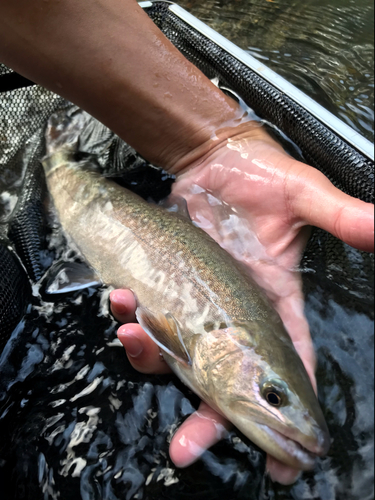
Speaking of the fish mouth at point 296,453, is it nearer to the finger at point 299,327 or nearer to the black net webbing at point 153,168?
the finger at point 299,327

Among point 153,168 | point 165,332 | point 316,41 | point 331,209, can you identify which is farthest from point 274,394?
point 316,41

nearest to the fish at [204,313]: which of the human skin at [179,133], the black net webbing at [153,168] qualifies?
the human skin at [179,133]

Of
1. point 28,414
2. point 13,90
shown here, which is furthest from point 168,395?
point 13,90

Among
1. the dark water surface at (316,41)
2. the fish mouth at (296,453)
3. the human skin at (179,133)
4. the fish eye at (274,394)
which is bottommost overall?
the fish mouth at (296,453)

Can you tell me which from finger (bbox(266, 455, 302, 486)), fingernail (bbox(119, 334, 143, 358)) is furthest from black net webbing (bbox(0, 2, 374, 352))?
finger (bbox(266, 455, 302, 486))

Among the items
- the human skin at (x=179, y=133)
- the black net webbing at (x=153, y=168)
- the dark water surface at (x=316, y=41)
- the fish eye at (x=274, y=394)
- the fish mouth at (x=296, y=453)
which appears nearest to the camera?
the fish mouth at (x=296, y=453)

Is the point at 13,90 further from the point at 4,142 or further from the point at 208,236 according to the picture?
the point at 208,236

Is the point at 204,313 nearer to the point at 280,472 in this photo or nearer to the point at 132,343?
the point at 132,343
